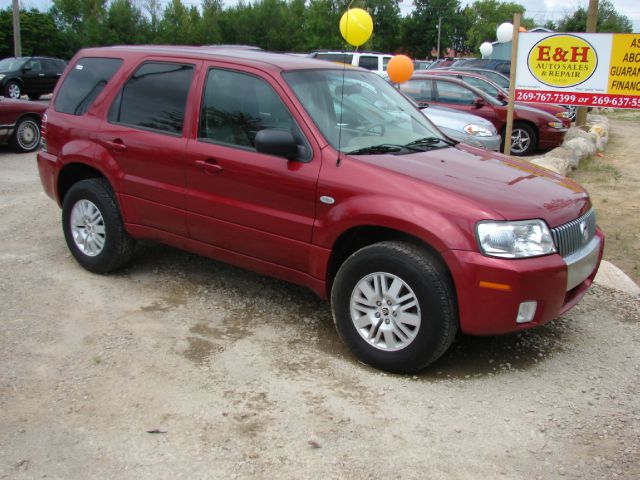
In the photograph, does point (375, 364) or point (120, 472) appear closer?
point (120, 472)

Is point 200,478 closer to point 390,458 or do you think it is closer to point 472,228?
point 390,458

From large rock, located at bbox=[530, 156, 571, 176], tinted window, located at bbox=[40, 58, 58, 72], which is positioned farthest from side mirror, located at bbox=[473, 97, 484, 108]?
tinted window, located at bbox=[40, 58, 58, 72]

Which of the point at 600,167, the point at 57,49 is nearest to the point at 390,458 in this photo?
the point at 600,167

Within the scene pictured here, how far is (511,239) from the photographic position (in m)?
3.67

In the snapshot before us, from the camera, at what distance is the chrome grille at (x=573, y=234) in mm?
3920

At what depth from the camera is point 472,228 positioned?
365 centimetres

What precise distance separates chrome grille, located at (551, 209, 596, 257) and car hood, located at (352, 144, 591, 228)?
0.04 meters

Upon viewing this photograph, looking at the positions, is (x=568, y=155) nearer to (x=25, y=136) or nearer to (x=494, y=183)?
(x=494, y=183)

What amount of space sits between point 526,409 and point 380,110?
→ 233 centimetres

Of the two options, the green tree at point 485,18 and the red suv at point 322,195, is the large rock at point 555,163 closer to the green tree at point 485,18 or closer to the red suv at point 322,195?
the red suv at point 322,195

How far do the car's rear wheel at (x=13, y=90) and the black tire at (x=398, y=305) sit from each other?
20.4 metres

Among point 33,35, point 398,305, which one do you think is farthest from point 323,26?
point 398,305

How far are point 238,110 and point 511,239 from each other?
2.06 m

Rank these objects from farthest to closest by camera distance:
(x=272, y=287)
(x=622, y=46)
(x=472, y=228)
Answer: (x=622, y=46), (x=272, y=287), (x=472, y=228)
